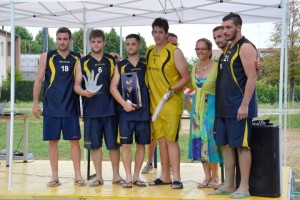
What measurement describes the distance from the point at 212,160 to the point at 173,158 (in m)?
0.43

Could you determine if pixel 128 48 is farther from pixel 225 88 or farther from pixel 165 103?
pixel 225 88

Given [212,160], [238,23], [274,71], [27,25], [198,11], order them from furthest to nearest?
[274,71], [27,25], [198,11], [212,160], [238,23]

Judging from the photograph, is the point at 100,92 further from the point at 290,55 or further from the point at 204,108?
the point at 290,55

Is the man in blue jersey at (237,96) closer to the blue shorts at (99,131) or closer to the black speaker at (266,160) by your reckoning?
the black speaker at (266,160)

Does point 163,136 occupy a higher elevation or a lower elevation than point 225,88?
lower

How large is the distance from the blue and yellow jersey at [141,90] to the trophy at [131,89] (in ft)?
0.19

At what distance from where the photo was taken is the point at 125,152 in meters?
6.43

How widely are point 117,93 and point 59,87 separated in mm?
663

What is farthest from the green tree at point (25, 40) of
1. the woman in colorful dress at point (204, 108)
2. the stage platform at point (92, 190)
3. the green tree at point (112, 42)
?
the woman in colorful dress at point (204, 108)

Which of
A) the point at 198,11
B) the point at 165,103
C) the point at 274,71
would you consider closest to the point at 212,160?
the point at 165,103

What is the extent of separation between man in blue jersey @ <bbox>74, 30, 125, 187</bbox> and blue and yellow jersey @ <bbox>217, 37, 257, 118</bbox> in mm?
1331

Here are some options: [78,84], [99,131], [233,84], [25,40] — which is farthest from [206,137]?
[25,40]

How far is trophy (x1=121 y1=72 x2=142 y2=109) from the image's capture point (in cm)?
634

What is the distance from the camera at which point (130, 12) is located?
29.7 ft
